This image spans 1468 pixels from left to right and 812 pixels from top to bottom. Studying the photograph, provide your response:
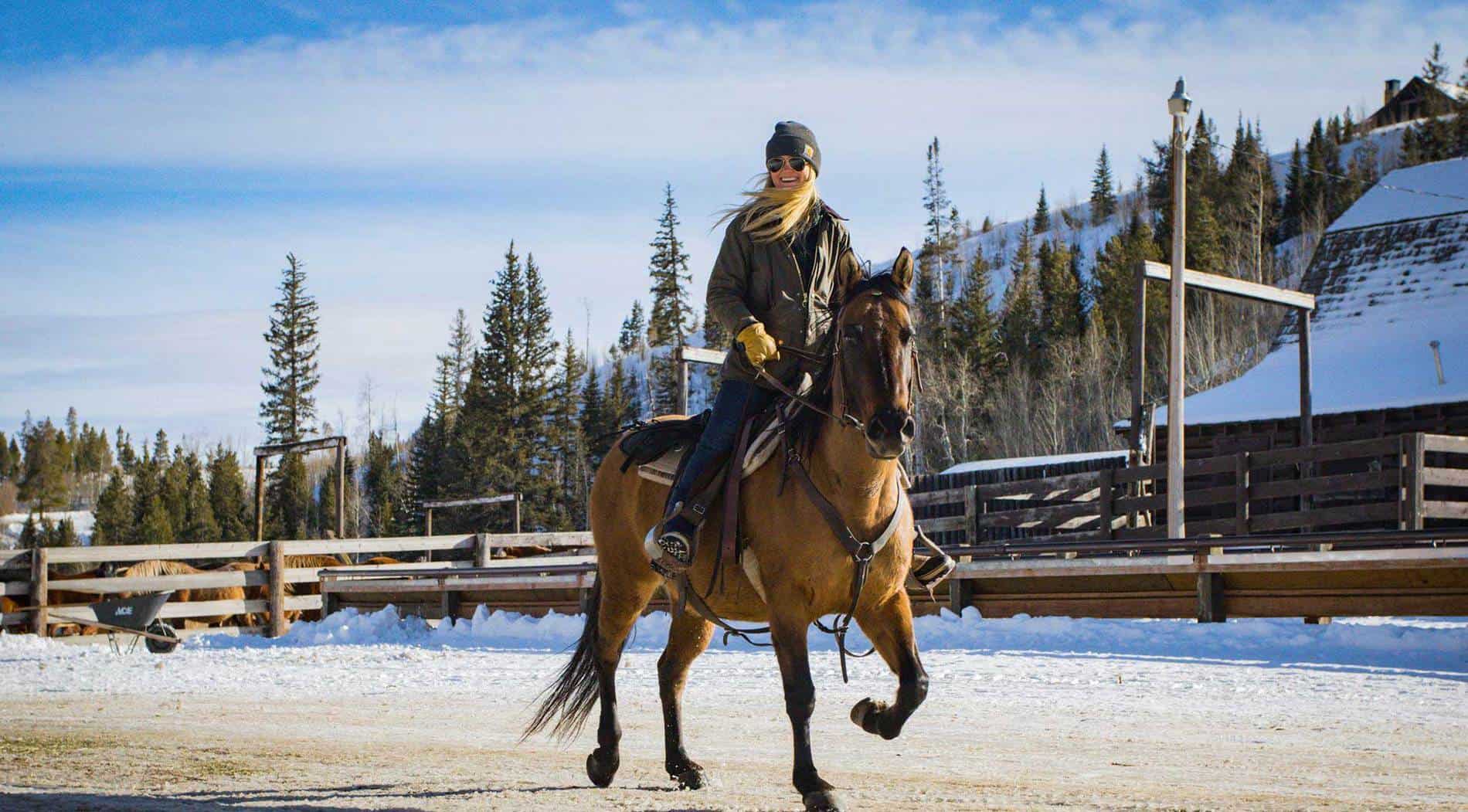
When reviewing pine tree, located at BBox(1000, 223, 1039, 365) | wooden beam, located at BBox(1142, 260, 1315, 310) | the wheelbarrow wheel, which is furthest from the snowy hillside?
wooden beam, located at BBox(1142, 260, 1315, 310)

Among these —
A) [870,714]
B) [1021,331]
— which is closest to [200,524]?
[1021,331]

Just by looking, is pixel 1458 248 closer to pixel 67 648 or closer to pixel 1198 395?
pixel 1198 395

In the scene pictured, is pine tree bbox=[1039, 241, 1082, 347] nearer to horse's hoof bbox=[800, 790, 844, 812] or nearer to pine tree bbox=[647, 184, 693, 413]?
pine tree bbox=[647, 184, 693, 413]

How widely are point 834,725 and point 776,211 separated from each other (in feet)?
13.9

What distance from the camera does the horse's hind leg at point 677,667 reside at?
6.57 m

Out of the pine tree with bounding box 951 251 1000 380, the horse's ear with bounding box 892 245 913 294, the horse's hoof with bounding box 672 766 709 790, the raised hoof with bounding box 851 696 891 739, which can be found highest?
the pine tree with bounding box 951 251 1000 380

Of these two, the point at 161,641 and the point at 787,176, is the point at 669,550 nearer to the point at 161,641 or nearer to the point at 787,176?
the point at 787,176

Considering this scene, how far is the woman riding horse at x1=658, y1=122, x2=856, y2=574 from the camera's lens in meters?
6.44

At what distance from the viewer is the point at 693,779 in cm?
640

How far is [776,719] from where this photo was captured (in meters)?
9.67

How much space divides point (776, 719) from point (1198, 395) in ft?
90.2

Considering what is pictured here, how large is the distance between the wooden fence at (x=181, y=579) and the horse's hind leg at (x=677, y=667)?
13920 millimetres

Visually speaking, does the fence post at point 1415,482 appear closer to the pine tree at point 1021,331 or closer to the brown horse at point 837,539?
the brown horse at point 837,539

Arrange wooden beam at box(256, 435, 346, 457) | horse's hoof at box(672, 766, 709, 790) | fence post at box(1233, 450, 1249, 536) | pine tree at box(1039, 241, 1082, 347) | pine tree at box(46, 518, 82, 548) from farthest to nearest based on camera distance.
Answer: pine tree at box(1039, 241, 1082, 347) → pine tree at box(46, 518, 82, 548) → wooden beam at box(256, 435, 346, 457) → fence post at box(1233, 450, 1249, 536) → horse's hoof at box(672, 766, 709, 790)
